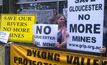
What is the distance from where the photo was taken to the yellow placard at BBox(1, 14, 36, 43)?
9.37 meters

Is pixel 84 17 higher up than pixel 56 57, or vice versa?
pixel 84 17

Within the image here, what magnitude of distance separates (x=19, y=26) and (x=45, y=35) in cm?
144

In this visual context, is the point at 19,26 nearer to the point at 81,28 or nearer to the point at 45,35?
the point at 45,35

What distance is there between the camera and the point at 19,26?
9656 millimetres

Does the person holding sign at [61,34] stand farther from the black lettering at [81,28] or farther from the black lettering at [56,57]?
the black lettering at [81,28]

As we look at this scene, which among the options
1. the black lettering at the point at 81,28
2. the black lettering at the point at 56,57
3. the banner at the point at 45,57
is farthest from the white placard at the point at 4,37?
the black lettering at the point at 81,28

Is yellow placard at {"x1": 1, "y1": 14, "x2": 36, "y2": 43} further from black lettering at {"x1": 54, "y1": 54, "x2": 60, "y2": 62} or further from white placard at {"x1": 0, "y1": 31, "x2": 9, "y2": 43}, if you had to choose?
black lettering at {"x1": 54, "y1": 54, "x2": 60, "y2": 62}

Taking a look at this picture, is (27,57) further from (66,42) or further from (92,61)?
(92,61)

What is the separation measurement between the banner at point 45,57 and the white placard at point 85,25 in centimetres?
17

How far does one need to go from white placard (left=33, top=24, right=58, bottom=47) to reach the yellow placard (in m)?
0.70

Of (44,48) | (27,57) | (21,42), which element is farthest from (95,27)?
(21,42)

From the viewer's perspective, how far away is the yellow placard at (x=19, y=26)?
9367mm

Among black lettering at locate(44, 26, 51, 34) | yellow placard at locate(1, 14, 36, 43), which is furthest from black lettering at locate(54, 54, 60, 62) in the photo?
yellow placard at locate(1, 14, 36, 43)

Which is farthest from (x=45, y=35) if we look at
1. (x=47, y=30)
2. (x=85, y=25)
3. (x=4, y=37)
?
(x=4, y=37)
